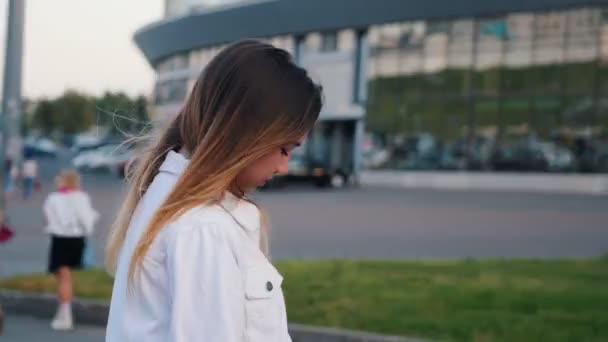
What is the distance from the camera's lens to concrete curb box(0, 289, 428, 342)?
731cm

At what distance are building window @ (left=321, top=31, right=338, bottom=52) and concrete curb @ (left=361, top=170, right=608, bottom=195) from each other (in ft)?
23.0

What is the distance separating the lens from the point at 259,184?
183 cm

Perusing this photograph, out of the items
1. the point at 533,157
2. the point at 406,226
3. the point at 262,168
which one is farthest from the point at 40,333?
the point at 533,157

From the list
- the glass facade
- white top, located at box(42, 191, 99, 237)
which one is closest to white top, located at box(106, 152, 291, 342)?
white top, located at box(42, 191, 99, 237)

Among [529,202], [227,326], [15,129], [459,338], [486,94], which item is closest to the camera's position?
[227,326]

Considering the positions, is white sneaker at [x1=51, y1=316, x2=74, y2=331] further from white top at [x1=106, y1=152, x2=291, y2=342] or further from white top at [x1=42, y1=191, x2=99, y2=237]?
white top at [x1=106, y1=152, x2=291, y2=342]

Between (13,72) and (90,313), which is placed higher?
(13,72)

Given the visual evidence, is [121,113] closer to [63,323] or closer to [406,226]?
[63,323]

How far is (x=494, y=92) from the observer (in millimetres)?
40625

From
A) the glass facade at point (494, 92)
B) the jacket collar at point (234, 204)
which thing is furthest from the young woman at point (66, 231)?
the glass facade at point (494, 92)

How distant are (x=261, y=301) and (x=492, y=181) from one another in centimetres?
3888

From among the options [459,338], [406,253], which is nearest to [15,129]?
[406,253]

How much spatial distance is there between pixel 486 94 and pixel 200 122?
4005 cm

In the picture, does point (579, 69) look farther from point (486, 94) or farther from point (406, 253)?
A: point (406, 253)
